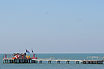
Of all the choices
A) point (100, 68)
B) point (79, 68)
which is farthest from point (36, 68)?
point (100, 68)

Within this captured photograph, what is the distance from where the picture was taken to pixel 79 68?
125m

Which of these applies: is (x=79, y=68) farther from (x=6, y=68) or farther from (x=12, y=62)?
(x=12, y=62)

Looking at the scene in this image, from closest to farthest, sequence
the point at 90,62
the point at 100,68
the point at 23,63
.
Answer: the point at 100,68
the point at 90,62
the point at 23,63

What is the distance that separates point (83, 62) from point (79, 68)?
1861cm

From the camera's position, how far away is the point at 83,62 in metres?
143

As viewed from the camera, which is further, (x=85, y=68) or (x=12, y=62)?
(x=12, y=62)

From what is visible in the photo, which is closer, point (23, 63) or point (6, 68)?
point (6, 68)

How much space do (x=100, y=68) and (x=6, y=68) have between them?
36041 mm

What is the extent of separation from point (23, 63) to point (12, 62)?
20.1 ft

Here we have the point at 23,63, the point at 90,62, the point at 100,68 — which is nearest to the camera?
the point at 100,68

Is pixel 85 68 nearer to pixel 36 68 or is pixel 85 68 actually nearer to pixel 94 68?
pixel 94 68

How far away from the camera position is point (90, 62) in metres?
141

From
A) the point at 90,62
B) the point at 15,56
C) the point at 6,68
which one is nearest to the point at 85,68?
the point at 90,62

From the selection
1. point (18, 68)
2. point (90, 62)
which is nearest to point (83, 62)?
point (90, 62)
